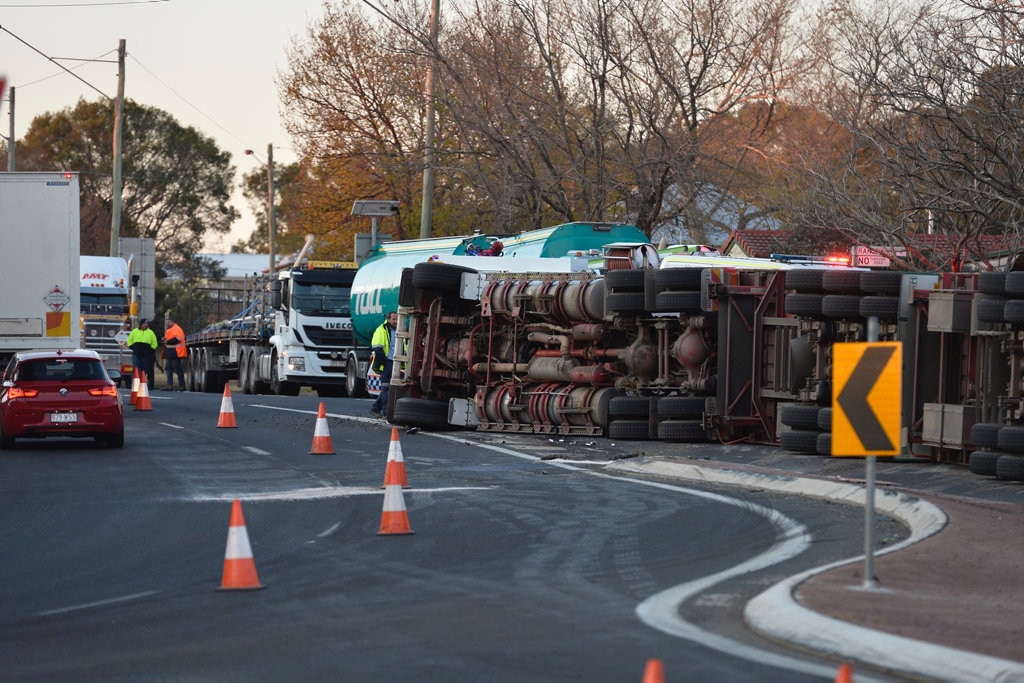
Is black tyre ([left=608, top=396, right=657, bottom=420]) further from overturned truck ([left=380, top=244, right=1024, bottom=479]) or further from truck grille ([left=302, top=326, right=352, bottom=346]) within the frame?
truck grille ([left=302, top=326, right=352, bottom=346])

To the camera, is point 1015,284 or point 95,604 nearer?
point 95,604

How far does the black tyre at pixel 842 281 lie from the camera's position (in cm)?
1714

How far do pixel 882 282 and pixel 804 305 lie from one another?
3.94 ft

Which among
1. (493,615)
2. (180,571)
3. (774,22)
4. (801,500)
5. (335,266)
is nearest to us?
(493,615)

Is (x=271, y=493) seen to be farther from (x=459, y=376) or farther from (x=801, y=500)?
→ (x=459, y=376)

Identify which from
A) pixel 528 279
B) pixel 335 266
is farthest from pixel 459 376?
pixel 335 266

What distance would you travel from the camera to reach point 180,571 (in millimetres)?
10648

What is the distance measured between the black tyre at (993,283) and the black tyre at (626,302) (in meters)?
6.10

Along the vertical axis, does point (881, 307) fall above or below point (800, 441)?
above

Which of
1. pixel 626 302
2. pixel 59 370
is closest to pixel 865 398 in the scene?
pixel 626 302

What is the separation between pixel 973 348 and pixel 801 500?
9.98ft

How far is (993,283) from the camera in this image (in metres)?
14.9

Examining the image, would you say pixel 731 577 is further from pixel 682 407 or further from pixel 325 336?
pixel 325 336

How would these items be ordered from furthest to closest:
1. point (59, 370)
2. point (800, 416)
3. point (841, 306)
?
point (59, 370) → point (800, 416) → point (841, 306)
